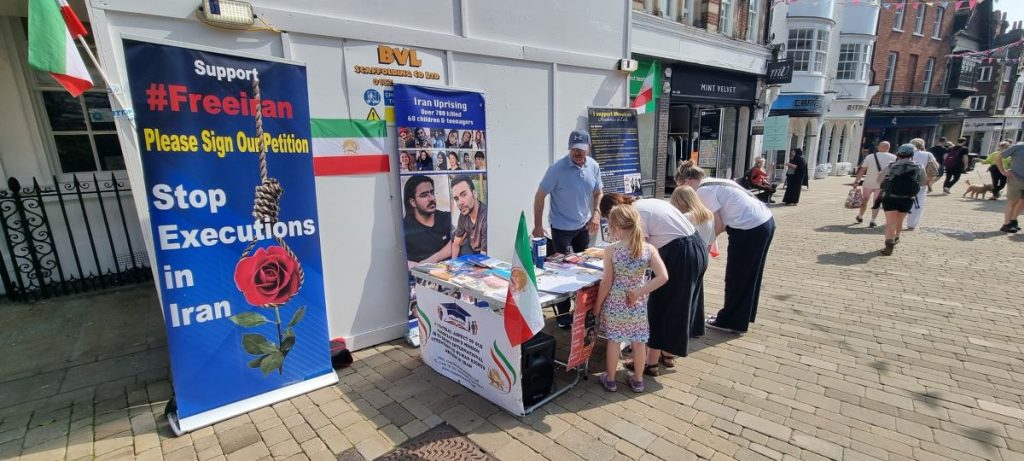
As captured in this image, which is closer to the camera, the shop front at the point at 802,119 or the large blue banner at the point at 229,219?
the large blue banner at the point at 229,219

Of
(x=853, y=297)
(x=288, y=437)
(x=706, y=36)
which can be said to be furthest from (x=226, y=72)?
(x=706, y=36)

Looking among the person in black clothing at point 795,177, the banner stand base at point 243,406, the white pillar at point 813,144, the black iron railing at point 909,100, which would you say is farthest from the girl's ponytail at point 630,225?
the black iron railing at point 909,100

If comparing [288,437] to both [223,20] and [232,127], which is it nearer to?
[232,127]

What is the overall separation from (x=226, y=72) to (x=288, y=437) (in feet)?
7.97

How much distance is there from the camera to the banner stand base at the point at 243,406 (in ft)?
9.63

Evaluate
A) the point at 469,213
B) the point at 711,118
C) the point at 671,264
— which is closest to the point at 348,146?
the point at 469,213

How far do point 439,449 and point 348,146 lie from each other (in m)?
2.51

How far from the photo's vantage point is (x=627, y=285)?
3.11m

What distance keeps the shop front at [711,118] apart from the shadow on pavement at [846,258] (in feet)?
18.3

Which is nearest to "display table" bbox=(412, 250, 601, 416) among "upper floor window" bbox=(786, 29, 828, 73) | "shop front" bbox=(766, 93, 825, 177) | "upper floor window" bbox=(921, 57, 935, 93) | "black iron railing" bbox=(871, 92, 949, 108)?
"shop front" bbox=(766, 93, 825, 177)

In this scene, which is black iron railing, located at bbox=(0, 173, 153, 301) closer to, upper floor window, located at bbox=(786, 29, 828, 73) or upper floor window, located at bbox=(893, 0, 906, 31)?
upper floor window, located at bbox=(786, 29, 828, 73)

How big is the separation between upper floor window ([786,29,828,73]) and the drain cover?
20722 mm

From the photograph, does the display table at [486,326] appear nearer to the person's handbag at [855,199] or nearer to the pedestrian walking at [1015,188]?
the person's handbag at [855,199]

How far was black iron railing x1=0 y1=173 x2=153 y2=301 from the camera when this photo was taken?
494 centimetres
